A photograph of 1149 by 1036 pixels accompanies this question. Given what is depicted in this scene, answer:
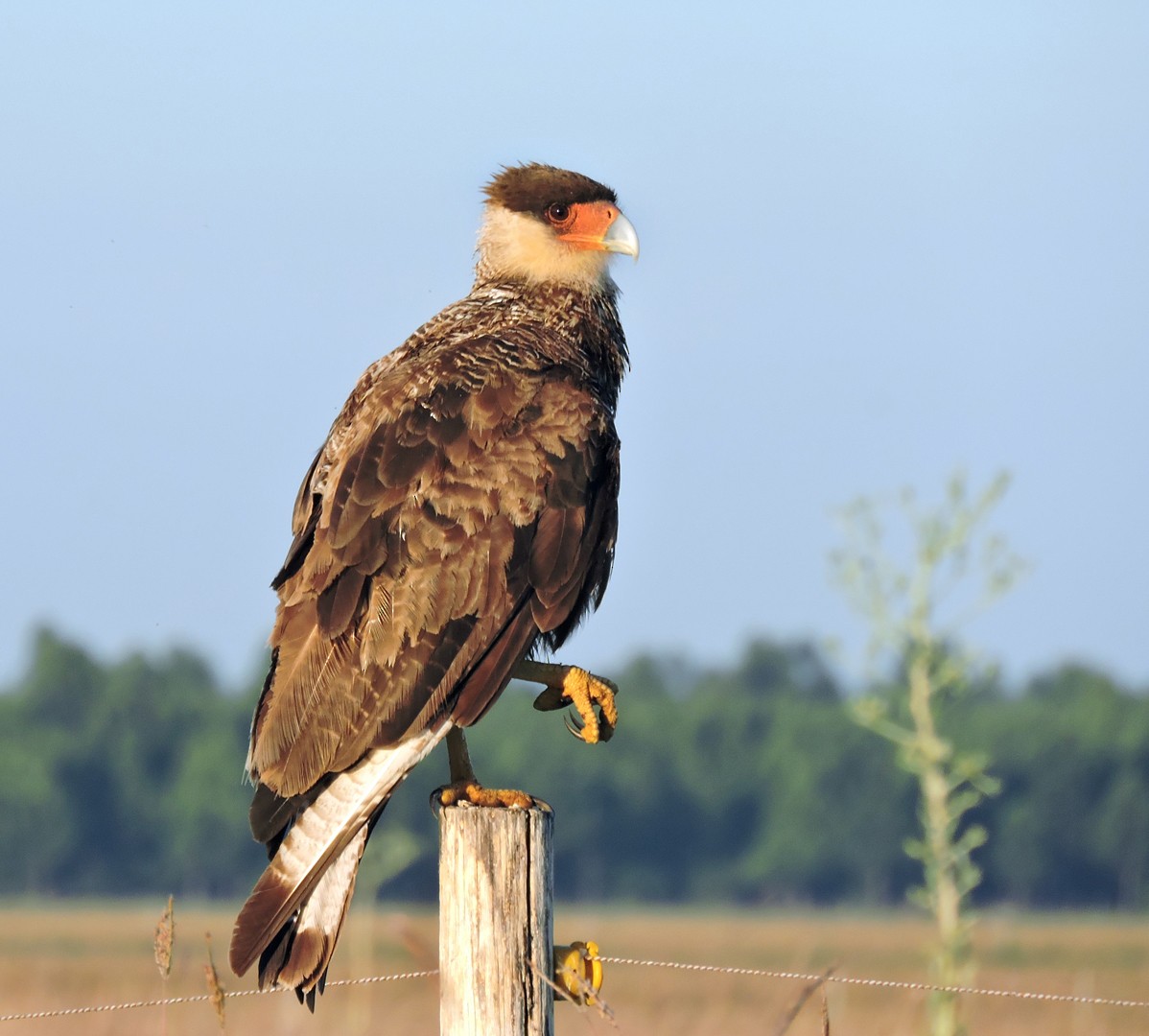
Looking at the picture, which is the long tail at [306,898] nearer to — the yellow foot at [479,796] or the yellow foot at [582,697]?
the yellow foot at [479,796]

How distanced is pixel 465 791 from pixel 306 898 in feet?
2.15

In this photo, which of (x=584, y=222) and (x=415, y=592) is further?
(x=584, y=222)

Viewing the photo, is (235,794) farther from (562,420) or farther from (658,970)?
(562,420)

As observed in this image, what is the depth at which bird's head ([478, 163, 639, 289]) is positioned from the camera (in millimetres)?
6742

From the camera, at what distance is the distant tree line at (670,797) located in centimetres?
7338

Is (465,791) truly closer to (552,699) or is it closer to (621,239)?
(552,699)

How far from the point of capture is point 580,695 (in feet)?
17.7

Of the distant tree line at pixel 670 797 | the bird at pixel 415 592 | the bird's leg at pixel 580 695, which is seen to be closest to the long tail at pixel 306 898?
the bird at pixel 415 592

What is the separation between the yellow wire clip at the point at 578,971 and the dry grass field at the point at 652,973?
69 millimetres

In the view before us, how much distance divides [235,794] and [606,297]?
67135mm

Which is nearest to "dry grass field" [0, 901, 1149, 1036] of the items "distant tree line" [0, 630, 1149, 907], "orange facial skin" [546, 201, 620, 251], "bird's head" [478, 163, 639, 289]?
"bird's head" [478, 163, 639, 289]

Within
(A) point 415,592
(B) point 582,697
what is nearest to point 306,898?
(A) point 415,592

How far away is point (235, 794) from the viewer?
2832 inches

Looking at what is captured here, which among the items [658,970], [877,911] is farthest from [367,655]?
[877,911]
